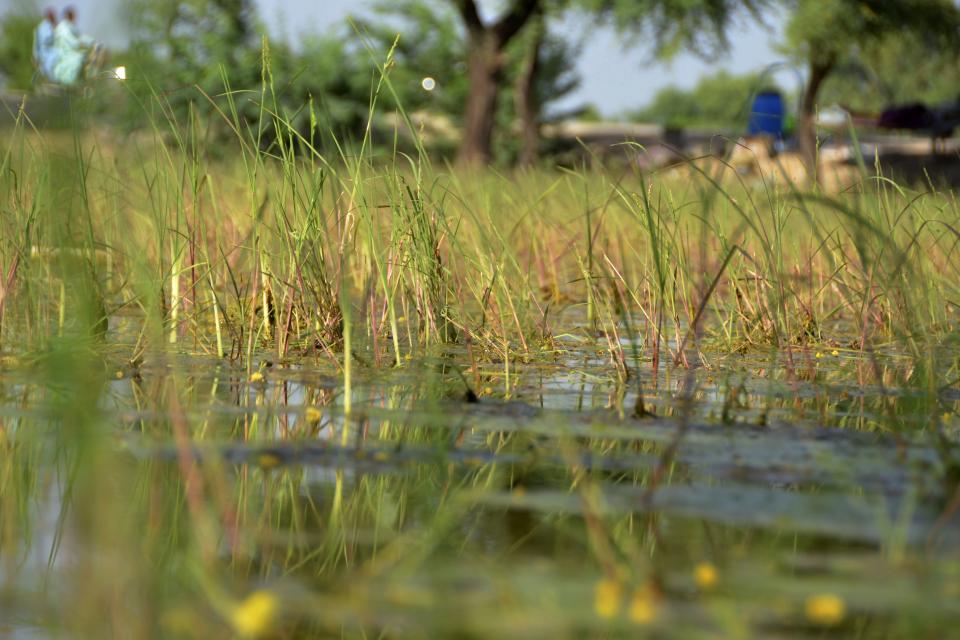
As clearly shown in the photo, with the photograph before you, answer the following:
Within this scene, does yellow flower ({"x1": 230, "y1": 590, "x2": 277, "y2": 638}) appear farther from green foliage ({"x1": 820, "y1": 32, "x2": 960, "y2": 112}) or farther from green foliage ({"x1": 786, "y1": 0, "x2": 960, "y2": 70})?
green foliage ({"x1": 820, "y1": 32, "x2": 960, "y2": 112})

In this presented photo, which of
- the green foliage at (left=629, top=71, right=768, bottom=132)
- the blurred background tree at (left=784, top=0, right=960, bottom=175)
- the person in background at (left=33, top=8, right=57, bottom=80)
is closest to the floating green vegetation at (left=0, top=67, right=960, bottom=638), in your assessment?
the person in background at (left=33, top=8, right=57, bottom=80)

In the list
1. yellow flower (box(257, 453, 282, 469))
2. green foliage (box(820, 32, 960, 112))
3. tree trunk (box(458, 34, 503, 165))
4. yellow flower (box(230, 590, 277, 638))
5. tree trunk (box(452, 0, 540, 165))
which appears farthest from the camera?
green foliage (box(820, 32, 960, 112))

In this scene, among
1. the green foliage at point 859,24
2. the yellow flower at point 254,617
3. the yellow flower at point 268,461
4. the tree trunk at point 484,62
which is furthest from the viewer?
the green foliage at point 859,24

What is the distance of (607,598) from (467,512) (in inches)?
→ 19.6

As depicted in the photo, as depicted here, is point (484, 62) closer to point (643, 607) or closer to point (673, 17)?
point (673, 17)

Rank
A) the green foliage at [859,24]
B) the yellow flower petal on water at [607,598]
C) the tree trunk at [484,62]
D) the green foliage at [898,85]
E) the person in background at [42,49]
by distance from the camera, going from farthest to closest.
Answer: the green foliage at [898,85], the green foliage at [859,24], the tree trunk at [484,62], the person in background at [42,49], the yellow flower petal on water at [607,598]

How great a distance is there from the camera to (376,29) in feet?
82.0

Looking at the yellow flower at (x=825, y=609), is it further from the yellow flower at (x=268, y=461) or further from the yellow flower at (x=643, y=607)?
the yellow flower at (x=268, y=461)

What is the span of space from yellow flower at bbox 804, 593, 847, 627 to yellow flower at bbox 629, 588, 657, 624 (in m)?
0.17

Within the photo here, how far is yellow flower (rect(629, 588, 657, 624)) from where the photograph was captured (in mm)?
1381

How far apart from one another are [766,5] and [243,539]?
1861cm

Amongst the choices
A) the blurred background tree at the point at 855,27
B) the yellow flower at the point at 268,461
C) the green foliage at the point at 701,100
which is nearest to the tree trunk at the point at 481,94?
the blurred background tree at the point at 855,27

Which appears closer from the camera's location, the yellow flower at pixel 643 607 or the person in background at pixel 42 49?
the yellow flower at pixel 643 607

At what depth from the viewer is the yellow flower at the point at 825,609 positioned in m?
1.38
